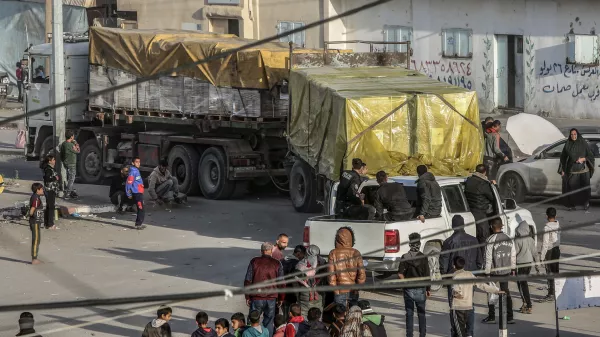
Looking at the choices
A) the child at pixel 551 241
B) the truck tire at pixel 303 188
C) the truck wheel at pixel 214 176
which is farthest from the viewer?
the truck wheel at pixel 214 176

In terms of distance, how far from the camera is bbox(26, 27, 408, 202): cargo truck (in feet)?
73.6

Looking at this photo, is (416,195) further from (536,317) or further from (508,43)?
(508,43)

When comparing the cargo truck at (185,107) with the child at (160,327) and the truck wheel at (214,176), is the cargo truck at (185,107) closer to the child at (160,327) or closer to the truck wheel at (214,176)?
the truck wheel at (214,176)

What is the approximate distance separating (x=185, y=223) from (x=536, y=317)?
900 cm

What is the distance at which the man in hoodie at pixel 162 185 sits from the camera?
22438 millimetres

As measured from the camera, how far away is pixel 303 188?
70.2 ft

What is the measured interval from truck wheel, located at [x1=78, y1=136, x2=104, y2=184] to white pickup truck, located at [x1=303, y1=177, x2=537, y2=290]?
1192cm

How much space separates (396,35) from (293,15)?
12.1ft

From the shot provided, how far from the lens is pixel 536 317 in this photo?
13883 millimetres

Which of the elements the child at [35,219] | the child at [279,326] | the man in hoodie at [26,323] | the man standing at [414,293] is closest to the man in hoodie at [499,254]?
the man standing at [414,293]

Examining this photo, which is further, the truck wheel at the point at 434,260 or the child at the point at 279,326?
the truck wheel at the point at 434,260

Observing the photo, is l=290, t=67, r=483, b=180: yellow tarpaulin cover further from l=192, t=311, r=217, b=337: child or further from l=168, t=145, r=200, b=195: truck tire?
l=192, t=311, r=217, b=337: child

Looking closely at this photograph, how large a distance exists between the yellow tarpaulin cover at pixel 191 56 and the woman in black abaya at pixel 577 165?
5224 mm

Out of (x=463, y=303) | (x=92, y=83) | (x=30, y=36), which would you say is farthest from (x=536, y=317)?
(x=30, y=36)
